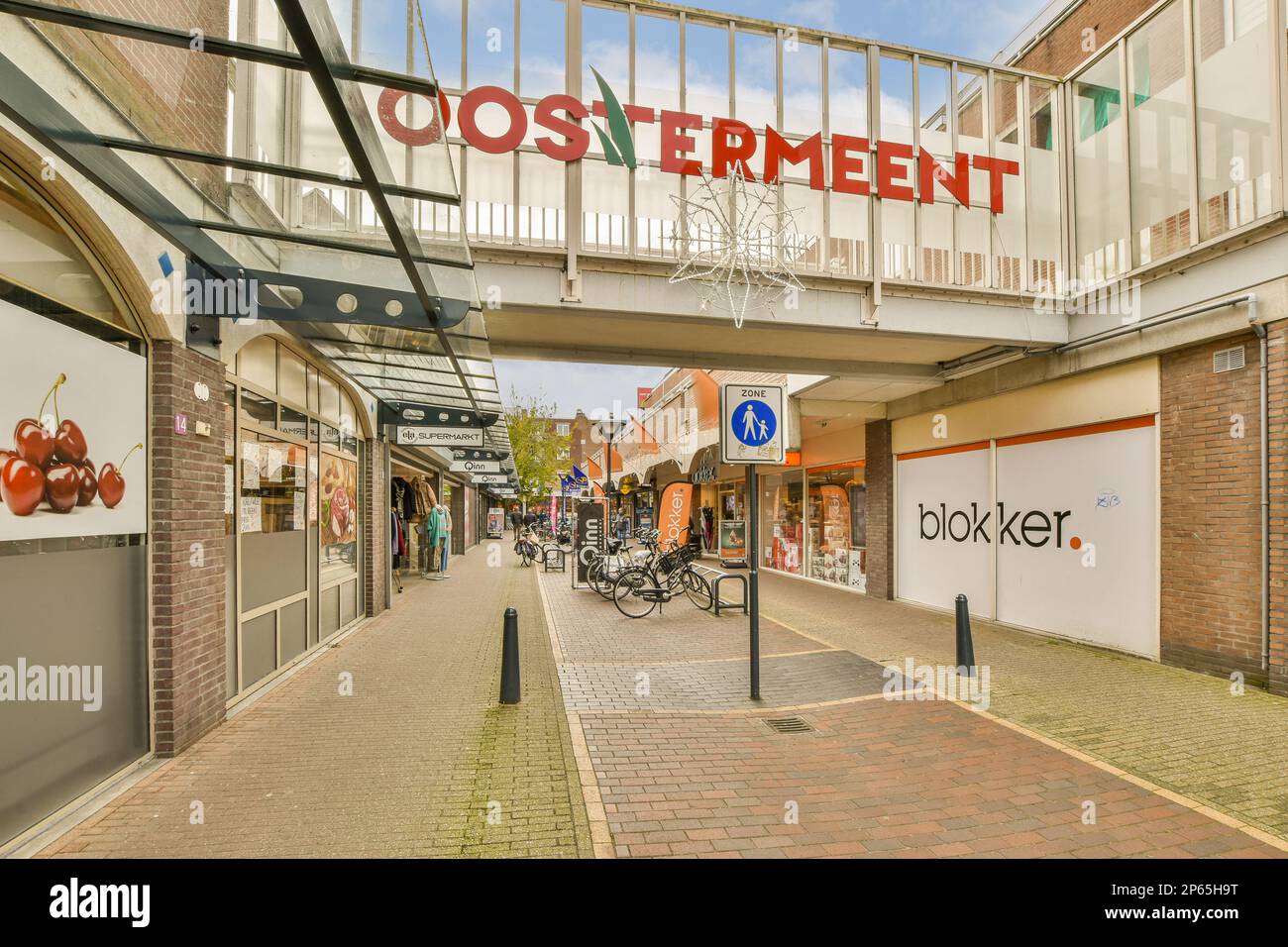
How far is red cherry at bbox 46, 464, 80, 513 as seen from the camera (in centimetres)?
357

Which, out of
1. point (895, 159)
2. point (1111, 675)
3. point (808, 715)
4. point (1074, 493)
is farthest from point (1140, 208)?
point (808, 715)

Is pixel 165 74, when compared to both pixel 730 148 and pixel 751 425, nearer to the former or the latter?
pixel 751 425

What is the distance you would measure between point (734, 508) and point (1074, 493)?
1383cm

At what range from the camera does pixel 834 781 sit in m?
4.42

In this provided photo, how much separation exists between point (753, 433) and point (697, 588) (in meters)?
6.78

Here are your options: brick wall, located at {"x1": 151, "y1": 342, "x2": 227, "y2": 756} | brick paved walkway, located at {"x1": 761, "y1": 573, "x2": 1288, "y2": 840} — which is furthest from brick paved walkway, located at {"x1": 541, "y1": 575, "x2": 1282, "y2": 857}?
brick wall, located at {"x1": 151, "y1": 342, "x2": 227, "y2": 756}

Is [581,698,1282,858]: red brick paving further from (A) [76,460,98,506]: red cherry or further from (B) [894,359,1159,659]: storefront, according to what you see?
(B) [894,359,1159,659]: storefront

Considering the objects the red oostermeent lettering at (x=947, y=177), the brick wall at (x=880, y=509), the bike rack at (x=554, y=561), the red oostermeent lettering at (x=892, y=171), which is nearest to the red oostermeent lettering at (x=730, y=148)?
the red oostermeent lettering at (x=892, y=171)

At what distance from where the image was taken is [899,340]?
9109mm

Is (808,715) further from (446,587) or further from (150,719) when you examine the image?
(446,587)

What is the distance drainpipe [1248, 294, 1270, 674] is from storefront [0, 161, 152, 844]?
31.6ft

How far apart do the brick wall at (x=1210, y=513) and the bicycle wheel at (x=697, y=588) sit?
6.72 meters

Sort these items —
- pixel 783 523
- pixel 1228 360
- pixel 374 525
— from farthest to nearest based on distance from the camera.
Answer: pixel 783 523
pixel 374 525
pixel 1228 360

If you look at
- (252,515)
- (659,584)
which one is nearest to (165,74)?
(252,515)
